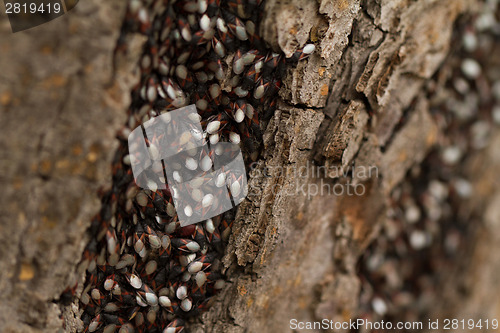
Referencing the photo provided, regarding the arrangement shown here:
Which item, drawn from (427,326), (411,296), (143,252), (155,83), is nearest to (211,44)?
(155,83)

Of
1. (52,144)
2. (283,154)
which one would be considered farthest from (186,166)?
(52,144)

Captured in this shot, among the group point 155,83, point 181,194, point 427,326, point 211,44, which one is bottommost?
point 427,326

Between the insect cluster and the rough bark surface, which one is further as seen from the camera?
the insect cluster

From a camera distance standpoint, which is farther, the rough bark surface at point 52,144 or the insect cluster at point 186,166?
the insect cluster at point 186,166

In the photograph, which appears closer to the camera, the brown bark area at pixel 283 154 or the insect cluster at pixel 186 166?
the brown bark area at pixel 283 154

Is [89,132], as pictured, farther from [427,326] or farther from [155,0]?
[427,326]
